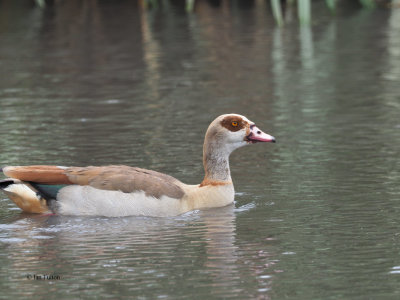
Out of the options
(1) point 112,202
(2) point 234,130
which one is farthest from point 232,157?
(1) point 112,202

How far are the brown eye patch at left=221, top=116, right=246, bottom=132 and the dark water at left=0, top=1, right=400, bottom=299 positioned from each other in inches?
36.0

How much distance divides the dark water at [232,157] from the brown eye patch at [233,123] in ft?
3.00

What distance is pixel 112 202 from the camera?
1199 cm

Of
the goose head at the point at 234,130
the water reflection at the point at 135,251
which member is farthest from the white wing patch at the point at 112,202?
the goose head at the point at 234,130

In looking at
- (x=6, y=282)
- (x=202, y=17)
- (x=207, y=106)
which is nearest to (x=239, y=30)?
(x=202, y=17)

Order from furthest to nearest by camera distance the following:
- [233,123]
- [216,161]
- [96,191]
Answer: [216,161]
[233,123]
[96,191]

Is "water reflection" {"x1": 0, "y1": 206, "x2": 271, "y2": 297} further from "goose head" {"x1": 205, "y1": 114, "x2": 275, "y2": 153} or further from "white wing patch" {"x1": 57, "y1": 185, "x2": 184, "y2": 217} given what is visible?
"goose head" {"x1": 205, "y1": 114, "x2": 275, "y2": 153}

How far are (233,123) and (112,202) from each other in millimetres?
1875

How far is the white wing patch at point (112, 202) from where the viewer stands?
11984 mm

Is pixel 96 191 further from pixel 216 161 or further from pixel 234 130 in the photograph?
pixel 234 130

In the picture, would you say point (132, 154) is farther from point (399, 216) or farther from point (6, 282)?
point (6, 282)

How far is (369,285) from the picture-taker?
9.01 meters

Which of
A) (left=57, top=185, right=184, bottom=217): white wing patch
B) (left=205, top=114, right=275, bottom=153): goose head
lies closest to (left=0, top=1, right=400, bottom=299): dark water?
(left=57, top=185, right=184, bottom=217): white wing patch

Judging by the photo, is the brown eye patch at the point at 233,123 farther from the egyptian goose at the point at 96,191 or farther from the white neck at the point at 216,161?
the egyptian goose at the point at 96,191
